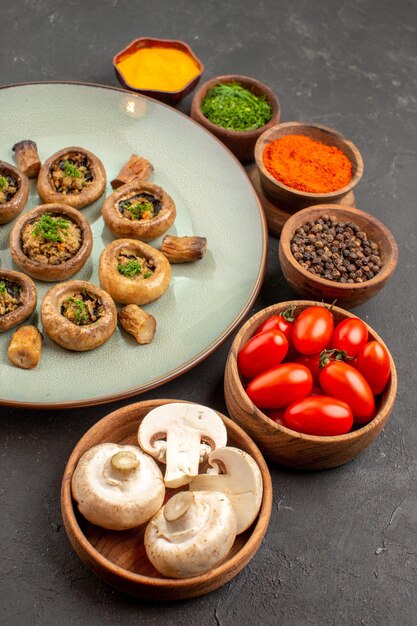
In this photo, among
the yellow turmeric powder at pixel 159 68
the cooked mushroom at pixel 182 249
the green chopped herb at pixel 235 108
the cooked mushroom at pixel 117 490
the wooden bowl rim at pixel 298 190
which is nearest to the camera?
the cooked mushroom at pixel 117 490

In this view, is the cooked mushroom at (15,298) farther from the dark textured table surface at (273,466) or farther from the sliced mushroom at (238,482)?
the sliced mushroom at (238,482)

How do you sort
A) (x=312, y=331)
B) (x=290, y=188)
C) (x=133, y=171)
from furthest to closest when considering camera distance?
(x=133, y=171) < (x=290, y=188) < (x=312, y=331)

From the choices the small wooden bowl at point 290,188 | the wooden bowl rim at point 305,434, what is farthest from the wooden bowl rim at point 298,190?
the wooden bowl rim at point 305,434

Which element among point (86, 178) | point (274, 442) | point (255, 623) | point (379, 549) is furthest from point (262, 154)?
point (255, 623)

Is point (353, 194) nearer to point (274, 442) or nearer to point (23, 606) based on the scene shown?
point (274, 442)

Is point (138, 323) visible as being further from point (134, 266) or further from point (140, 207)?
point (140, 207)

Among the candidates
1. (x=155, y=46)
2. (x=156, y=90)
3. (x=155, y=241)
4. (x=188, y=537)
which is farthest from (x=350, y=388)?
(x=155, y=46)

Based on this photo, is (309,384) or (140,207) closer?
(309,384)
